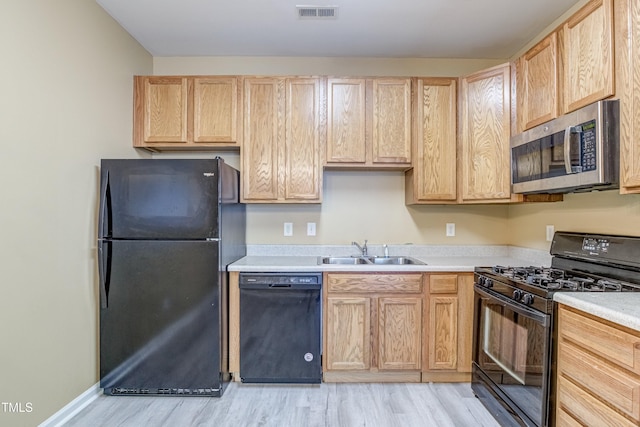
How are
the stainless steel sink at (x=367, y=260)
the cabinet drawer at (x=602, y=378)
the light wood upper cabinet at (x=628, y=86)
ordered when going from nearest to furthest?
1. the cabinet drawer at (x=602, y=378)
2. the light wood upper cabinet at (x=628, y=86)
3. the stainless steel sink at (x=367, y=260)

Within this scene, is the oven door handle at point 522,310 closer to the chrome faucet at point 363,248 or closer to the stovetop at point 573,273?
the stovetop at point 573,273

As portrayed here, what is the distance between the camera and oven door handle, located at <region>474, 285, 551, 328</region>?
5.44ft

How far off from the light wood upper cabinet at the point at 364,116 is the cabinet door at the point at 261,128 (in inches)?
17.8

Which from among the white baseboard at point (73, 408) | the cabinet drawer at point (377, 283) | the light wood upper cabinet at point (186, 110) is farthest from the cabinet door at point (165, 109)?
the white baseboard at point (73, 408)

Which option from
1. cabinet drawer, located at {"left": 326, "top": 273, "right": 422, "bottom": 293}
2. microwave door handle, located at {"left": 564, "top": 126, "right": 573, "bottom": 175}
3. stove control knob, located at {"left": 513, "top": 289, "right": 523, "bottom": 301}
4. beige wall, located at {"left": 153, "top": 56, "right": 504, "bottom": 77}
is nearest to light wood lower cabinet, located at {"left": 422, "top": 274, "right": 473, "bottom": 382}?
cabinet drawer, located at {"left": 326, "top": 273, "right": 422, "bottom": 293}

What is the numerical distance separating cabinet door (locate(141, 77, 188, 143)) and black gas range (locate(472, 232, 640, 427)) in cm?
264

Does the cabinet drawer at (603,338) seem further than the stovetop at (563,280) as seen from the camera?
No

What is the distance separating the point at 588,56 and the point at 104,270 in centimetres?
324

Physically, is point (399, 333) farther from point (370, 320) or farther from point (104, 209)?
point (104, 209)

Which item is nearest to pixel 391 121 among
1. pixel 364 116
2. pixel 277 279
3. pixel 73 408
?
pixel 364 116

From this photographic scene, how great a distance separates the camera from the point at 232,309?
8.14 ft

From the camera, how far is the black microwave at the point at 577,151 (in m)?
1.67

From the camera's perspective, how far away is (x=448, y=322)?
98.7 inches

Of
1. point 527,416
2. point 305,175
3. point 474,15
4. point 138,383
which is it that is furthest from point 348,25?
point 138,383
